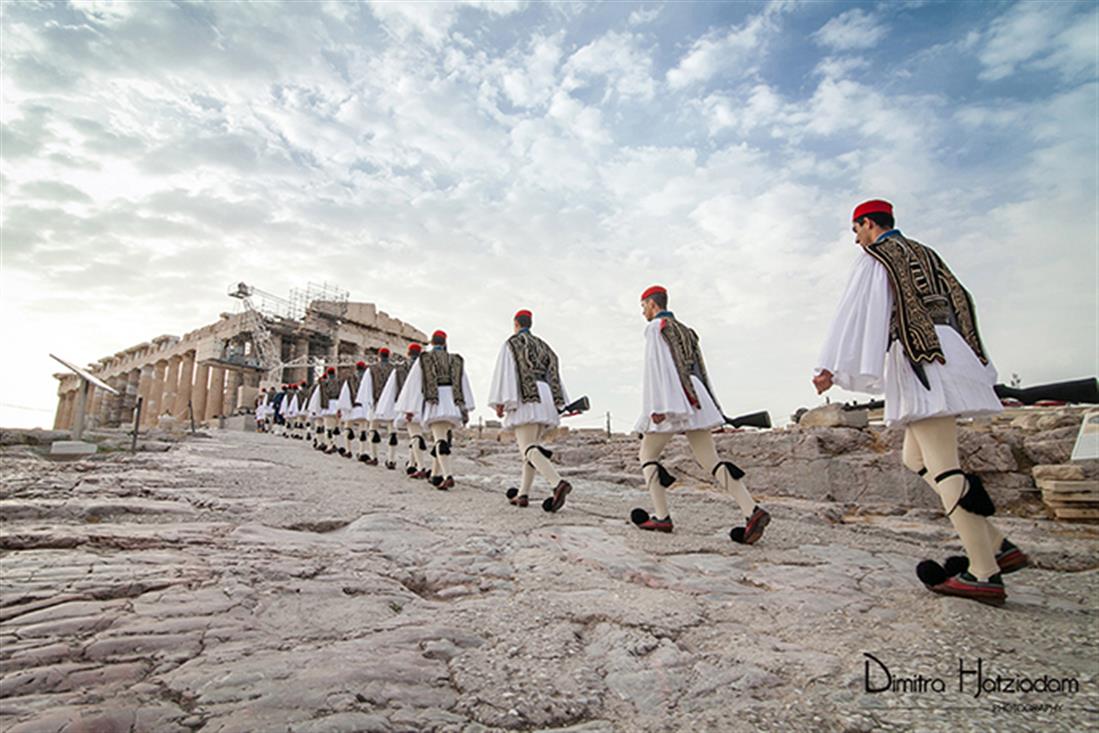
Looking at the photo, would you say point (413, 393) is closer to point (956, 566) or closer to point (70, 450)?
point (70, 450)

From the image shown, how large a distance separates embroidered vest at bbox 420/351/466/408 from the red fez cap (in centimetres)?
608

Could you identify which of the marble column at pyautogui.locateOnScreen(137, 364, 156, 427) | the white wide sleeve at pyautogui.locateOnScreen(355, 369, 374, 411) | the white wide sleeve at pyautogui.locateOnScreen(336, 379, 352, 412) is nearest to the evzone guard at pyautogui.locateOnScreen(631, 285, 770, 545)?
the white wide sleeve at pyautogui.locateOnScreen(355, 369, 374, 411)

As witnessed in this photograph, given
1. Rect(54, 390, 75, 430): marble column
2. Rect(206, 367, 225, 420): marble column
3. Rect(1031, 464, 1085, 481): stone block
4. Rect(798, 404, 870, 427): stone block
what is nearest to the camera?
Rect(1031, 464, 1085, 481): stone block

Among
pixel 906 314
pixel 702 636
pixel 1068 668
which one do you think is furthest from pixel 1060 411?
pixel 702 636

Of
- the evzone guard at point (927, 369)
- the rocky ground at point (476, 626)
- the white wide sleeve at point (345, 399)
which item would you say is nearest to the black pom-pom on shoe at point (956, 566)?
the evzone guard at point (927, 369)

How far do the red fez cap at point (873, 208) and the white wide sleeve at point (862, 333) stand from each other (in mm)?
Answer: 333

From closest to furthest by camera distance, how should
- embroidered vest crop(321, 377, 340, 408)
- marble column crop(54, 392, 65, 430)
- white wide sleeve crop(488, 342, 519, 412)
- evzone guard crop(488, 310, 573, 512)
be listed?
evzone guard crop(488, 310, 573, 512) → white wide sleeve crop(488, 342, 519, 412) → embroidered vest crop(321, 377, 340, 408) → marble column crop(54, 392, 65, 430)

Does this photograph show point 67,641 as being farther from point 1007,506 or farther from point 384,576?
point 1007,506

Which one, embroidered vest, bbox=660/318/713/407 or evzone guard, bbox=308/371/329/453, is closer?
embroidered vest, bbox=660/318/713/407

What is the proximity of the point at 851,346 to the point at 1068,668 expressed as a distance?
1635mm

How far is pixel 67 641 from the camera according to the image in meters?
1.57

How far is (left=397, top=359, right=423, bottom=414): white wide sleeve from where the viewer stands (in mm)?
8242

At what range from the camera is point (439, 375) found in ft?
26.8

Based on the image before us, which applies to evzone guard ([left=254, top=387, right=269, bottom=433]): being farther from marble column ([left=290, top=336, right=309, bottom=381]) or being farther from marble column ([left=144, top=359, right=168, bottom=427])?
marble column ([left=144, top=359, right=168, bottom=427])
